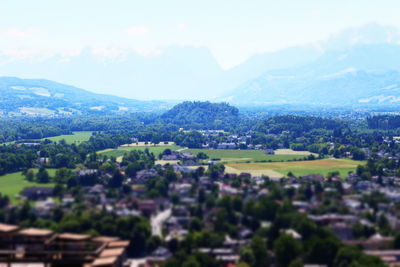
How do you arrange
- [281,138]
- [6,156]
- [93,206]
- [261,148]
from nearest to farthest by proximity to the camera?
[93,206] → [6,156] → [261,148] → [281,138]

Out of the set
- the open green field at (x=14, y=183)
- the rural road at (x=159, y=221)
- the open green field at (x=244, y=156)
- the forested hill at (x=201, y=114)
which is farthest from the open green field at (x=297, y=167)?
the forested hill at (x=201, y=114)

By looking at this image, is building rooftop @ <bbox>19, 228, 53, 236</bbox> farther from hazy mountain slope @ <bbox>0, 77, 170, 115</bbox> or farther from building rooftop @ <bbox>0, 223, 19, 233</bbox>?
hazy mountain slope @ <bbox>0, 77, 170, 115</bbox>

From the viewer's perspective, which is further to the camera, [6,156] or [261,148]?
[261,148]

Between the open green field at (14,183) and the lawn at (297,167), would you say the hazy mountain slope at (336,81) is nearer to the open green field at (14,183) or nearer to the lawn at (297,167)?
the lawn at (297,167)

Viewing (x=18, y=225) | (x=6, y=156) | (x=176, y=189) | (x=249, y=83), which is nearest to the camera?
(x=18, y=225)

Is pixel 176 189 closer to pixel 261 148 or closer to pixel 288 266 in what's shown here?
pixel 288 266

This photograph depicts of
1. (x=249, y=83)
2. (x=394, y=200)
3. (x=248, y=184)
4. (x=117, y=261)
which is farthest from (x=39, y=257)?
(x=249, y=83)
